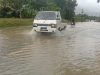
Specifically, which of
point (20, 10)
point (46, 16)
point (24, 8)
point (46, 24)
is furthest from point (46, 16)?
point (24, 8)

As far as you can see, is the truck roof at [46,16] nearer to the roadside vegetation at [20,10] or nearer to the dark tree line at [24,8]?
the roadside vegetation at [20,10]

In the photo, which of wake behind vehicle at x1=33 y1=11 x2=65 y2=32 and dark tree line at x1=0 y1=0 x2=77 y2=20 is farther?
dark tree line at x1=0 y1=0 x2=77 y2=20

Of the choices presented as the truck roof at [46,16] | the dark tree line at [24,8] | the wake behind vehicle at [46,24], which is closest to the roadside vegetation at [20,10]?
the dark tree line at [24,8]

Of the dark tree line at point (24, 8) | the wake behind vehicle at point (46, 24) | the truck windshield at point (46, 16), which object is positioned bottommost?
the wake behind vehicle at point (46, 24)

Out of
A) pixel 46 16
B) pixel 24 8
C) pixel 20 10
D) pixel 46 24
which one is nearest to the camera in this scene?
pixel 46 24

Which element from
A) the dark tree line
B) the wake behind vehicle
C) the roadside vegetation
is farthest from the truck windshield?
the dark tree line

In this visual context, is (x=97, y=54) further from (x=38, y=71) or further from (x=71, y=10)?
(x=71, y=10)

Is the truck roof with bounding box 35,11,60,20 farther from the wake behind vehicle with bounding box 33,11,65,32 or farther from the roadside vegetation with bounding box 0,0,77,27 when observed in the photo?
the roadside vegetation with bounding box 0,0,77,27

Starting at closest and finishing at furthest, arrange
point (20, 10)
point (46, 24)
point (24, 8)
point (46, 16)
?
point (46, 24) < point (46, 16) < point (20, 10) < point (24, 8)

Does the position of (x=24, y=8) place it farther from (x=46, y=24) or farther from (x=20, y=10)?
(x=46, y=24)

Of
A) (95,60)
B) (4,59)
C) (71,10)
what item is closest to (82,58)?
(95,60)

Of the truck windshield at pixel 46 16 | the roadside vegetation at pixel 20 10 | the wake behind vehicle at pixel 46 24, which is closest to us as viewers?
the wake behind vehicle at pixel 46 24

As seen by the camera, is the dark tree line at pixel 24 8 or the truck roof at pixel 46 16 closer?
the truck roof at pixel 46 16

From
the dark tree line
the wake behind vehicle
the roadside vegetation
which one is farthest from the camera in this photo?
the dark tree line
